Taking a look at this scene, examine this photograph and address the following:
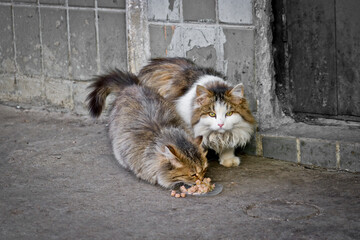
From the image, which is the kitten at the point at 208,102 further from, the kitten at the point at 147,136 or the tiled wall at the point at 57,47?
the tiled wall at the point at 57,47

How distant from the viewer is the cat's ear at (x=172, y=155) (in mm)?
4266

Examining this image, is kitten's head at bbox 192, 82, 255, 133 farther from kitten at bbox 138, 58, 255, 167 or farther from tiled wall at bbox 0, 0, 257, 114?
tiled wall at bbox 0, 0, 257, 114

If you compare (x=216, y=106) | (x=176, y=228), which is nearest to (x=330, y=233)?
(x=176, y=228)

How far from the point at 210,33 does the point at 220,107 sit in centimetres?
90

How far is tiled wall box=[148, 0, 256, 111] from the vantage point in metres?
5.14

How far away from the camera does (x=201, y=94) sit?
478cm

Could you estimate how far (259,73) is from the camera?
5.14 meters

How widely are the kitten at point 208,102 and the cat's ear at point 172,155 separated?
1.91 ft

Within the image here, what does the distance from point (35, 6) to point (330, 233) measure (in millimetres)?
4740

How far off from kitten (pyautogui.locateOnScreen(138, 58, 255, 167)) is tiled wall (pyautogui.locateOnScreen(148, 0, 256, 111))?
0.16 meters

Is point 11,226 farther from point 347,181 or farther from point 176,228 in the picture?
point 347,181

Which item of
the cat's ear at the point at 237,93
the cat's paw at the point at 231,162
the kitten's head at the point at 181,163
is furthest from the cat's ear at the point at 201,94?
the cat's paw at the point at 231,162

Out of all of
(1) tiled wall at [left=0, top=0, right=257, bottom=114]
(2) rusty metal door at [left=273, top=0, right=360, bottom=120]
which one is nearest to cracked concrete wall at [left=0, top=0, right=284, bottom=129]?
(1) tiled wall at [left=0, top=0, right=257, bottom=114]

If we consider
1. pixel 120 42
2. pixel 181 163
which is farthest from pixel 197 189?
pixel 120 42
